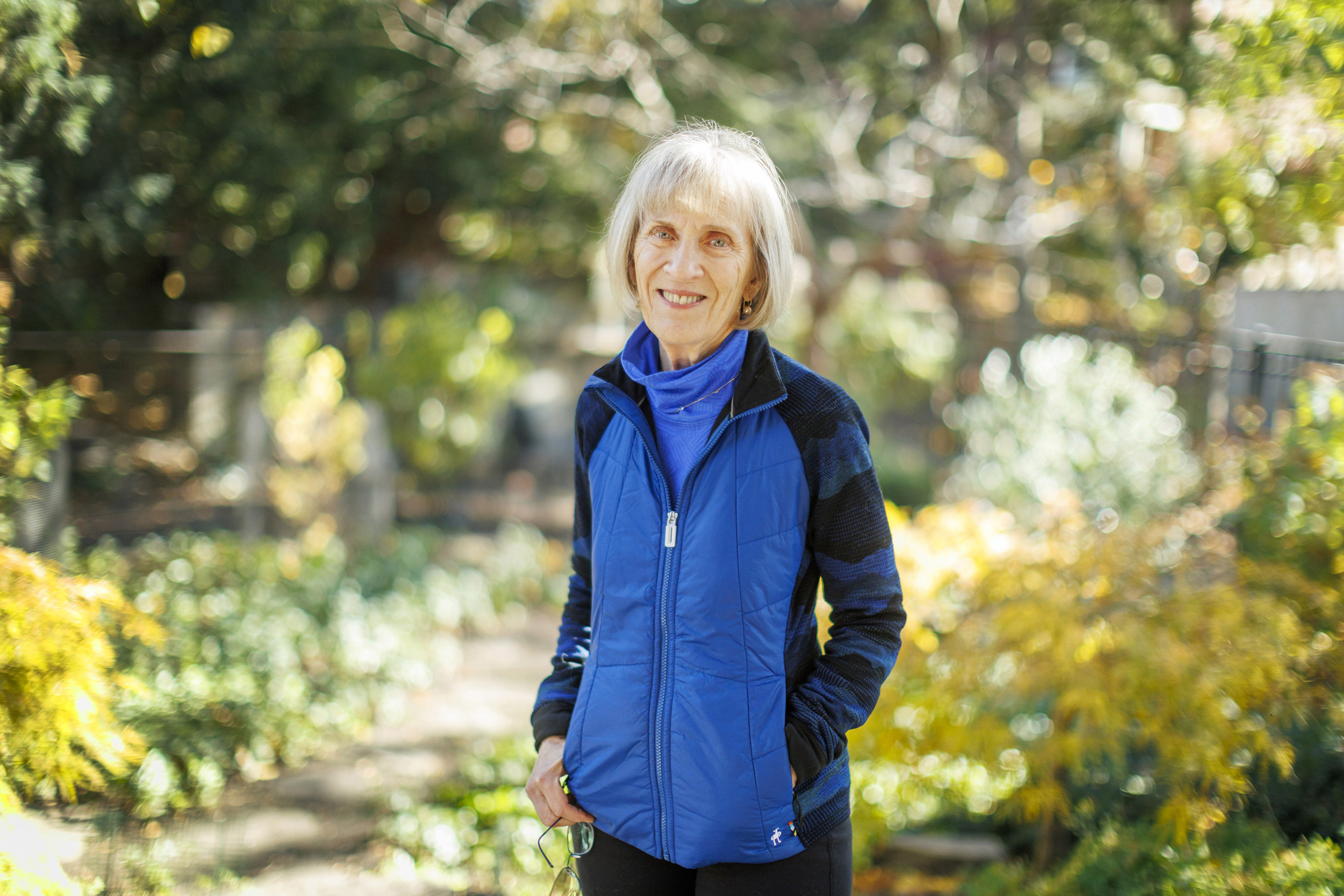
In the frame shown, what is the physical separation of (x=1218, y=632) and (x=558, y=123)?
22.1 feet

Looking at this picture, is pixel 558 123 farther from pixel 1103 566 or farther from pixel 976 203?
pixel 1103 566

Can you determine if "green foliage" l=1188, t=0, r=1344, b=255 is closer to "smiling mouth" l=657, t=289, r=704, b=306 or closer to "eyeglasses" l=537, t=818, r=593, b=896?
"smiling mouth" l=657, t=289, r=704, b=306

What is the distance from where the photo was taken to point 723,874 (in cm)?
150

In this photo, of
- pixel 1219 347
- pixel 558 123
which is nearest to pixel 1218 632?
pixel 1219 347

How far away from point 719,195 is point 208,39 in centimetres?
324

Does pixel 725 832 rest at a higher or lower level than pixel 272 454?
lower

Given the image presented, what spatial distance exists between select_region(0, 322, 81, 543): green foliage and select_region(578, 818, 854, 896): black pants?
2359 millimetres

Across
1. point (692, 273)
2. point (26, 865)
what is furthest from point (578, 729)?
point (26, 865)

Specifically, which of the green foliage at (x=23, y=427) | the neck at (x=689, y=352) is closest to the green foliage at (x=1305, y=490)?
the neck at (x=689, y=352)

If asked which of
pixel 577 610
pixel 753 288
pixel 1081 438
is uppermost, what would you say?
pixel 753 288

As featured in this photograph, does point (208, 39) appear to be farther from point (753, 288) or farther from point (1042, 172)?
point (1042, 172)

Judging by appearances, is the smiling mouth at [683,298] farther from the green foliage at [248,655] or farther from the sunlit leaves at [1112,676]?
the green foliage at [248,655]

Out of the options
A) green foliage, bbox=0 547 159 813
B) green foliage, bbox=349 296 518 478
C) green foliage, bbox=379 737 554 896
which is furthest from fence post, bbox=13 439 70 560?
green foliage, bbox=349 296 518 478

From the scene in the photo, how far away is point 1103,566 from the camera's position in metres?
3.19
